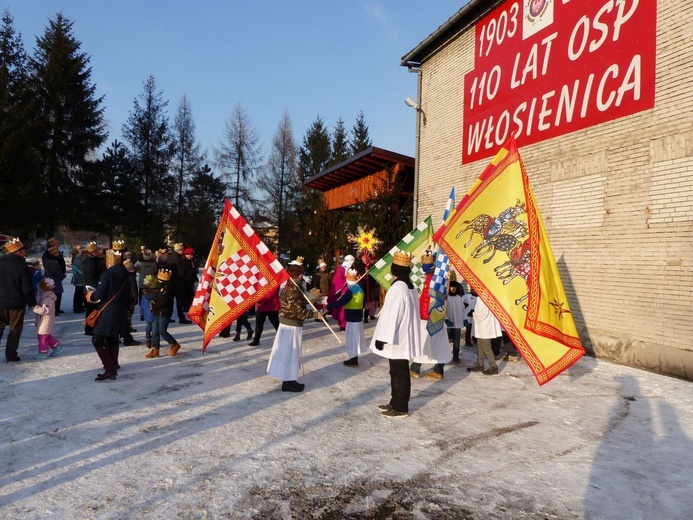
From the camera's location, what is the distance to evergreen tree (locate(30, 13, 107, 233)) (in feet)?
86.4

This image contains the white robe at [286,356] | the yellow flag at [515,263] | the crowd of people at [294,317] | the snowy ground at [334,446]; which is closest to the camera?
the snowy ground at [334,446]

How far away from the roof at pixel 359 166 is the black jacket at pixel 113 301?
33.5ft

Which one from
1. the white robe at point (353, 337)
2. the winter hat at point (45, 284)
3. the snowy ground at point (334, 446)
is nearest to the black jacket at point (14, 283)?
the winter hat at point (45, 284)

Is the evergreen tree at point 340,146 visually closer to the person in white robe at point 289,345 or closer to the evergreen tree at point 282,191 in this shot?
the evergreen tree at point 282,191

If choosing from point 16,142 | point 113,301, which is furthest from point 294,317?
point 16,142

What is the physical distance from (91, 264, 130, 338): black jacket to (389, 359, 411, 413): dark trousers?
13.5 feet

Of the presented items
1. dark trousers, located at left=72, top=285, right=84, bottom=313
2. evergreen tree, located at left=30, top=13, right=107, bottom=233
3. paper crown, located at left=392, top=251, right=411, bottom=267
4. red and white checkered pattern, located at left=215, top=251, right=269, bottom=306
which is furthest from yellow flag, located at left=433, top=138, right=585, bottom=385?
evergreen tree, located at left=30, top=13, right=107, bottom=233

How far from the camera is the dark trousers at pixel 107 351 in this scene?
Result: 6.42m

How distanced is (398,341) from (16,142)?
1029 inches

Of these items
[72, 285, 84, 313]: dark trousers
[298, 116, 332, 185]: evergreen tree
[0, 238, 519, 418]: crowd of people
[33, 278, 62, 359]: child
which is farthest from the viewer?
[298, 116, 332, 185]: evergreen tree

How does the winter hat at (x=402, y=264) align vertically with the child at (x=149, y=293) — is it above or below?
above

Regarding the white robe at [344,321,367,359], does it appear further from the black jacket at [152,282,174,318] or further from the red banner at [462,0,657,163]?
the red banner at [462,0,657,163]

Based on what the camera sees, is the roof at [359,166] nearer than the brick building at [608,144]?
No

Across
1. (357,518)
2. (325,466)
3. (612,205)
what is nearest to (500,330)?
(612,205)
